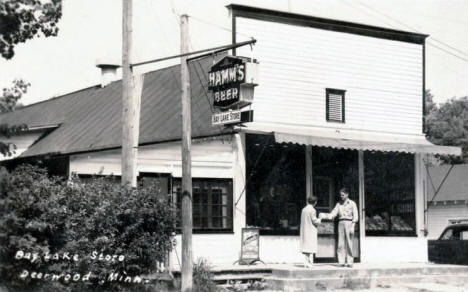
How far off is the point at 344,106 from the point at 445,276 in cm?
524

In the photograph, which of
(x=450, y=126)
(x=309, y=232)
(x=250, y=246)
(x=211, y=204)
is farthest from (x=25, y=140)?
(x=450, y=126)

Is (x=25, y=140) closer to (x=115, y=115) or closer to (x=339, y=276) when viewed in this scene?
(x=115, y=115)

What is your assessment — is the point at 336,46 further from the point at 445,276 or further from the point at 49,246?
the point at 49,246

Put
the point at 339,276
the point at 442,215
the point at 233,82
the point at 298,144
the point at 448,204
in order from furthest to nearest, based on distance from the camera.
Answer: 1. the point at 442,215
2. the point at 448,204
3. the point at 298,144
4. the point at 339,276
5. the point at 233,82

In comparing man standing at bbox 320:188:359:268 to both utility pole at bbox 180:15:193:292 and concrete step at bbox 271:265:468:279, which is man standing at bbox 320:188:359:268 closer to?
concrete step at bbox 271:265:468:279

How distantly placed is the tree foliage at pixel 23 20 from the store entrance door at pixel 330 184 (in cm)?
911

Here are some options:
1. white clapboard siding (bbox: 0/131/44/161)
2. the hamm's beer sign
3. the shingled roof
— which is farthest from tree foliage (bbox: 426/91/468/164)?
the hamm's beer sign

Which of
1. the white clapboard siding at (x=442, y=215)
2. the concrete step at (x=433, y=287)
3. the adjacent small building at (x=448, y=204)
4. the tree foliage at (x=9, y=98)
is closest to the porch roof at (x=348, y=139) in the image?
the concrete step at (x=433, y=287)

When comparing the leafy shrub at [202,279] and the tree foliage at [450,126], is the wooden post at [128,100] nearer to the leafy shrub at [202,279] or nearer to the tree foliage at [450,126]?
the leafy shrub at [202,279]

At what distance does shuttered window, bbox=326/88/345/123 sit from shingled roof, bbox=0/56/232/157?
3399 millimetres

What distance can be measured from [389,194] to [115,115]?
8783mm

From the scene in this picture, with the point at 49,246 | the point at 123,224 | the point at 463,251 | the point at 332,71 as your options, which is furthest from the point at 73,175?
the point at 463,251

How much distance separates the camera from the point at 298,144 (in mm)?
19594

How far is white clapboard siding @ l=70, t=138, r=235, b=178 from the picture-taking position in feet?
59.8
